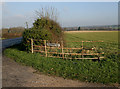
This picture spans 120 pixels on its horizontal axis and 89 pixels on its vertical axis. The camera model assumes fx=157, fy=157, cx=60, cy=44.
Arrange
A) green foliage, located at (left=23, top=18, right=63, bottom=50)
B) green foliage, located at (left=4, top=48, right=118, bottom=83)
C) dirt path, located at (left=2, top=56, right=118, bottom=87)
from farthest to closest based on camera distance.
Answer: green foliage, located at (left=23, top=18, right=63, bottom=50)
green foliage, located at (left=4, top=48, right=118, bottom=83)
dirt path, located at (left=2, top=56, right=118, bottom=87)

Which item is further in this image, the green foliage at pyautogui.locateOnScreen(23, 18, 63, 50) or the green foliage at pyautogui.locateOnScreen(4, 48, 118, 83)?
the green foliage at pyautogui.locateOnScreen(23, 18, 63, 50)

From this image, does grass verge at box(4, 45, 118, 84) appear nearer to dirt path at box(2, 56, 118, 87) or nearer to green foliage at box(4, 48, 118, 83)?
green foliage at box(4, 48, 118, 83)

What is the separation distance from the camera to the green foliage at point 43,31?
12359 millimetres

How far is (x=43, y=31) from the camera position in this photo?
496 inches

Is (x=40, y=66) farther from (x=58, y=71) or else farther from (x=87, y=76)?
(x=87, y=76)

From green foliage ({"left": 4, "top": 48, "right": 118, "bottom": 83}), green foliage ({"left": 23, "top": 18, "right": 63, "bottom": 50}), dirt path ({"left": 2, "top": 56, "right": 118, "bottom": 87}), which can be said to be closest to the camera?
dirt path ({"left": 2, "top": 56, "right": 118, "bottom": 87})

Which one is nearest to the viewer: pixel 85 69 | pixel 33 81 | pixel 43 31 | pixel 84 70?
pixel 33 81

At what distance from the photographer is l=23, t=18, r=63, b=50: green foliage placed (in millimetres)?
12359

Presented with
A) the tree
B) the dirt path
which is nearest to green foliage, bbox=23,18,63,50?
the tree

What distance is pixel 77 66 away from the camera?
834 centimetres

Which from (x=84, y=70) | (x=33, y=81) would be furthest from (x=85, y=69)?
(x=33, y=81)

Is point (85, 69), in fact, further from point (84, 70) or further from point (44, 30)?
point (44, 30)

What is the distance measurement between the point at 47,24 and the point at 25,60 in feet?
18.1

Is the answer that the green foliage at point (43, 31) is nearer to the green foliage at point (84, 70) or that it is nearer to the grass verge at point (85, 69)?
the grass verge at point (85, 69)
